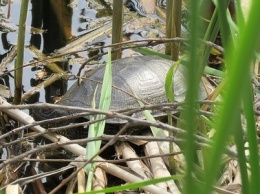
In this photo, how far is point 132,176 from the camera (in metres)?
1.44

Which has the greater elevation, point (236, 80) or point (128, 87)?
point (236, 80)

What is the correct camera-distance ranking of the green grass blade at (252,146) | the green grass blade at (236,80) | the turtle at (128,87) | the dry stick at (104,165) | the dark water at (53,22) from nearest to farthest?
the green grass blade at (236,80), the green grass blade at (252,146), the dry stick at (104,165), the turtle at (128,87), the dark water at (53,22)

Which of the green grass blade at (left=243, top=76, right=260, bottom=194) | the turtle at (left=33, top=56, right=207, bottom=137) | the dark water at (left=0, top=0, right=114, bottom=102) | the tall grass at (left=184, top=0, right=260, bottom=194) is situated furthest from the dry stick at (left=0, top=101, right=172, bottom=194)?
the tall grass at (left=184, top=0, right=260, bottom=194)

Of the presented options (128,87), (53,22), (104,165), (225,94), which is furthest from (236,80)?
(53,22)

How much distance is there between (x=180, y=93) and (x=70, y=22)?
1001mm

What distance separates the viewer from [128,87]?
7.38ft

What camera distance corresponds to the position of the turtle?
87.7 inches

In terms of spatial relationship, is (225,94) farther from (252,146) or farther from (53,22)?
(53,22)

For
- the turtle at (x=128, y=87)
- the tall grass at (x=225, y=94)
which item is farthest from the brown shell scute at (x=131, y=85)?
the tall grass at (x=225, y=94)

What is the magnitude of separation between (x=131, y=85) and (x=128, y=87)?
0.07ft

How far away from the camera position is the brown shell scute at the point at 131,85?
87.9 inches

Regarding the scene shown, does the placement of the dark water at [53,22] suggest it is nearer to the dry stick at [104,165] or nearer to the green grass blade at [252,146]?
the dry stick at [104,165]

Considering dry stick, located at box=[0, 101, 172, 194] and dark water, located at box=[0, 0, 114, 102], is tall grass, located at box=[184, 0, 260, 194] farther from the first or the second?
dark water, located at box=[0, 0, 114, 102]

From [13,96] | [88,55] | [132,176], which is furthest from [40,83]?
[132,176]
